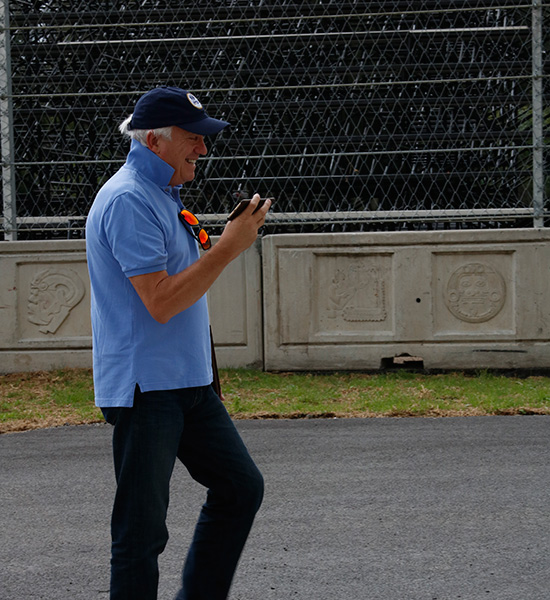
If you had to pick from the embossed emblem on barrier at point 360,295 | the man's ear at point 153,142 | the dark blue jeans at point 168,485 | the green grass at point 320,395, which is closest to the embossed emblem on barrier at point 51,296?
the green grass at point 320,395

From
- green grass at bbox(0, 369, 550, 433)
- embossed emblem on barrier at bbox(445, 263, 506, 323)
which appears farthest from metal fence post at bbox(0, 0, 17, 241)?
embossed emblem on barrier at bbox(445, 263, 506, 323)

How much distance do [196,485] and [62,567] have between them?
4.69ft

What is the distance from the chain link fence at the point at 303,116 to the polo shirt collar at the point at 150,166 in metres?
6.16

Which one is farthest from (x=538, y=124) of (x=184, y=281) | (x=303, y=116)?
(x=184, y=281)

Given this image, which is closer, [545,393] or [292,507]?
[292,507]

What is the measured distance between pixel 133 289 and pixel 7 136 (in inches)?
279

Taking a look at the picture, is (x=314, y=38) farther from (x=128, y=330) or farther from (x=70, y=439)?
(x=128, y=330)

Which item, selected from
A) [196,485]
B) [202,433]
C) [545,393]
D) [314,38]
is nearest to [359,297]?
[545,393]

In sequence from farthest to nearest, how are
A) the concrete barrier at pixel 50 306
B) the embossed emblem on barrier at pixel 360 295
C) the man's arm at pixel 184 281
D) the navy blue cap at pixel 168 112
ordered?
the concrete barrier at pixel 50 306
the embossed emblem on barrier at pixel 360 295
the navy blue cap at pixel 168 112
the man's arm at pixel 184 281

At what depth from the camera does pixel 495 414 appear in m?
7.14

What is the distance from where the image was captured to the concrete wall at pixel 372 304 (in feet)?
28.6

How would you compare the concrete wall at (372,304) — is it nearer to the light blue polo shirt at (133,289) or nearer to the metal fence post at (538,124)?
the metal fence post at (538,124)

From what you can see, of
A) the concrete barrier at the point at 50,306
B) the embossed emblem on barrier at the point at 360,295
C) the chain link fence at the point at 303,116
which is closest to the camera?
the embossed emblem on barrier at the point at 360,295

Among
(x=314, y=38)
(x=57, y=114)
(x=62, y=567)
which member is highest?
(x=314, y=38)
